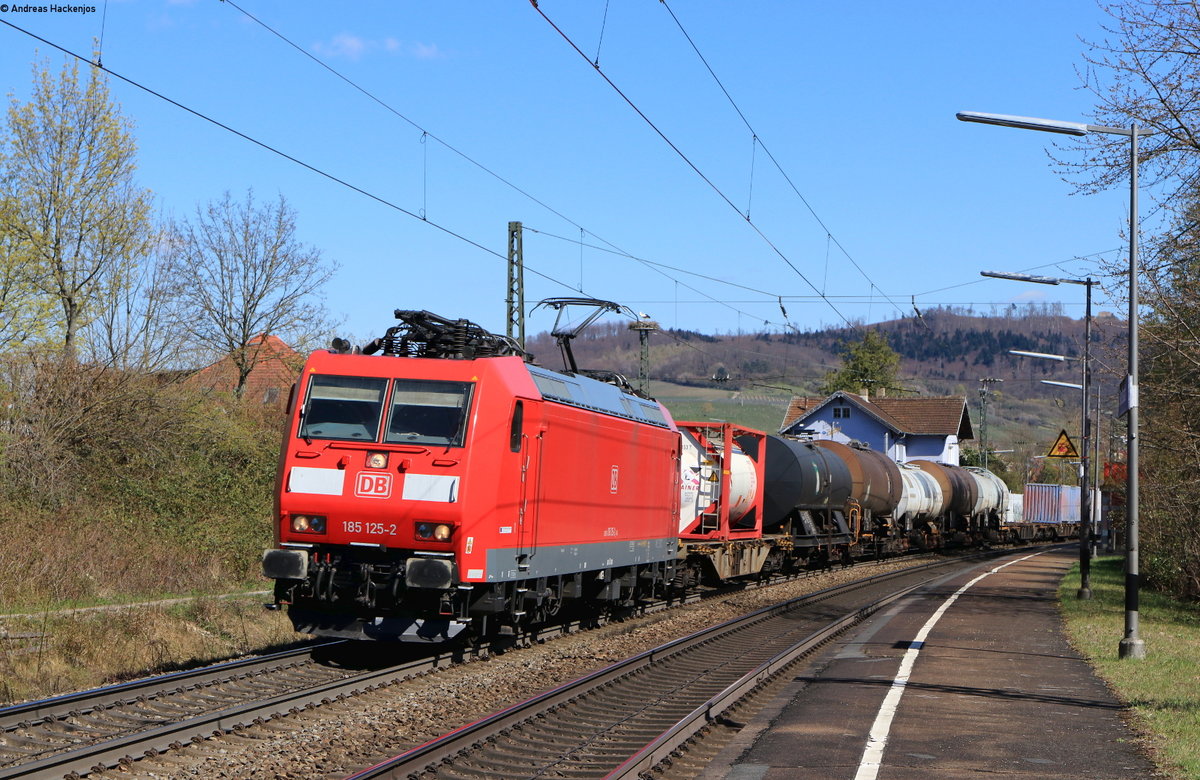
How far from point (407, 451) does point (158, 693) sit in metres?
3.53

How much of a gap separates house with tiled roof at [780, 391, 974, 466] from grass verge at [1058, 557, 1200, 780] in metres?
50.9

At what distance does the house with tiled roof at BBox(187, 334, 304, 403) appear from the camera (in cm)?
3139

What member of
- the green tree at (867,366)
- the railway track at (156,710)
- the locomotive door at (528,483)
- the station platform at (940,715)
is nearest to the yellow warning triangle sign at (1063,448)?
the station platform at (940,715)

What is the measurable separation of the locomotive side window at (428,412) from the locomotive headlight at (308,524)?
3.61 feet

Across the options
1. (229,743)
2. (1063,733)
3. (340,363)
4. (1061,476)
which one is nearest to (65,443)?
(340,363)

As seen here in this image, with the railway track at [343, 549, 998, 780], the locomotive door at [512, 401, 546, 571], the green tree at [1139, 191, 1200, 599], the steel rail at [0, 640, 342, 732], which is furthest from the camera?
the green tree at [1139, 191, 1200, 599]

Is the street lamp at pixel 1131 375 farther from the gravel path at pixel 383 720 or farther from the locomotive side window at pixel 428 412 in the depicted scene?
the locomotive side window at pixel 428 412

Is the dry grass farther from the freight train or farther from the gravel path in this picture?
the gravel path

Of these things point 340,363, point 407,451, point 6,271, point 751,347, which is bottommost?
point 407,451

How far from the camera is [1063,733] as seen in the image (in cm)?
1029

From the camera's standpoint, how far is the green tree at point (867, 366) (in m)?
97.0

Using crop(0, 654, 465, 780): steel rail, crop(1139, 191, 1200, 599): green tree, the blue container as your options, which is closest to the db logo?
crop(0, 654, 465, 780): steel rail

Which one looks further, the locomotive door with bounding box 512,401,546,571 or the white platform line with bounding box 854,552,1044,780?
the locomotive door with bounding box 512,401,546,571

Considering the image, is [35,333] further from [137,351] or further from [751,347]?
[751,347]
